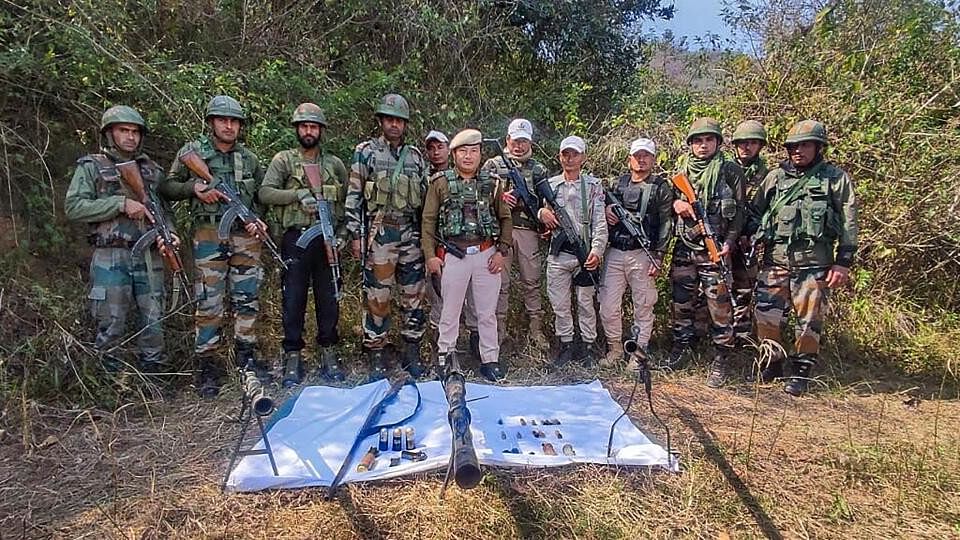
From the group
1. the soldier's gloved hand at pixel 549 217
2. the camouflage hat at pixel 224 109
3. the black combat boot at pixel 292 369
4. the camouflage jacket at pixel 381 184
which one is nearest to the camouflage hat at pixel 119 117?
the camouflage hat at pixel 224 109

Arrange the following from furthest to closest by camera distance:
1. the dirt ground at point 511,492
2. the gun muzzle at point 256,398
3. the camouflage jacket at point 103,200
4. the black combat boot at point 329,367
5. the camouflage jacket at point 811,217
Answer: the black combat boot at point 329,367, the camouflage jacket at point 811,217, the camouflage jacket at point 103,200, the dirt ground at point 511,492, the gun muzzle at point 256,398

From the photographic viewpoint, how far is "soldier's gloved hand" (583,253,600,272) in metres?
4.96

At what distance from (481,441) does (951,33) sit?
271 inches

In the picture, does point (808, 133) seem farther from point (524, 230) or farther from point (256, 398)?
point (256, 398)

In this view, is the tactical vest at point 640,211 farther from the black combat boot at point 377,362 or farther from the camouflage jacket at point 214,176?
the camouflage jacket at point 214,176

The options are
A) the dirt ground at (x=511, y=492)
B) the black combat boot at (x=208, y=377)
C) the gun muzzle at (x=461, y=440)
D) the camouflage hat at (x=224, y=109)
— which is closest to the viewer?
the gun muzzle at (x=461, y=440)

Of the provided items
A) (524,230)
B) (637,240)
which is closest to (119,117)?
(524,230)

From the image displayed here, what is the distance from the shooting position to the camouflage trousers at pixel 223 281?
14.6ft

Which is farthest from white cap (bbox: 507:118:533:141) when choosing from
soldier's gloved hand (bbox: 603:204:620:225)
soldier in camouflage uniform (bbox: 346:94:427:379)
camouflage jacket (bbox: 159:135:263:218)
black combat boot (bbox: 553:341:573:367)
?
camouflage jacket (bbox: 159:135:263:218)

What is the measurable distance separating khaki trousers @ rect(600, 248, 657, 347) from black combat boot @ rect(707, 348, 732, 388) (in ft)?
2.04

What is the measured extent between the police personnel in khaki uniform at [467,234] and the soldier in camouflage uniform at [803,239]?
2.20 meters

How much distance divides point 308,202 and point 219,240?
28.4 inches

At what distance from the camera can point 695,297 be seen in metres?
5.41

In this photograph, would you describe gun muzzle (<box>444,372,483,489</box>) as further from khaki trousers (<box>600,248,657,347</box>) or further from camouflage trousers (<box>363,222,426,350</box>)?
khaki trousers (<box>600,248,657,347</box>)
